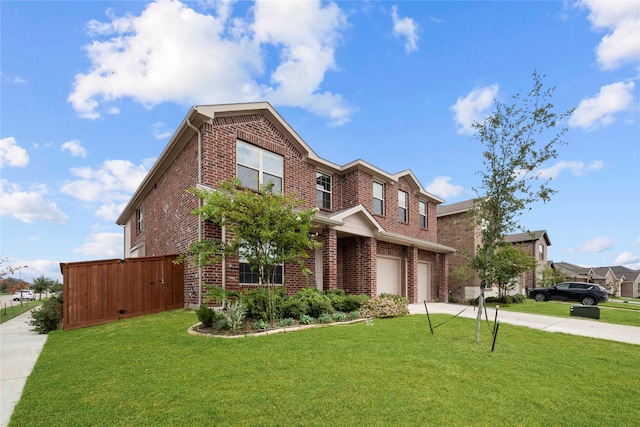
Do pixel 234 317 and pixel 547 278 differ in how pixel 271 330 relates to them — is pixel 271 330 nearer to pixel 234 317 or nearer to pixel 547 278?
pixel 234 317

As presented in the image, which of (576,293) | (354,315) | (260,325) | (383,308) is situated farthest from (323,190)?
(576,293)

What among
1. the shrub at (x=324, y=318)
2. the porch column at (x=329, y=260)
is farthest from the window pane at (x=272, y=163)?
the shrub at (x=324, y=318)

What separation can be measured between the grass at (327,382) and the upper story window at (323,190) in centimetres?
861

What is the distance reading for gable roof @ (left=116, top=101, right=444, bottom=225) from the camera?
A: 11.4 m

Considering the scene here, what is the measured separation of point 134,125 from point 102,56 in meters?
2.56

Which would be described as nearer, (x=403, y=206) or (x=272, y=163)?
(x=272, y=163)

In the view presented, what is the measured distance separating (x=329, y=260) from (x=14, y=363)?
966 centimetres

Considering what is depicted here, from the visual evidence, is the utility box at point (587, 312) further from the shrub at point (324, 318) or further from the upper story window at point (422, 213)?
the shrub at point (324, 318)

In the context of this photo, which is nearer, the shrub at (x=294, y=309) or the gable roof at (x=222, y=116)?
the shrub at (x=294, y=309)

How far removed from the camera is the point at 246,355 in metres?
6.31

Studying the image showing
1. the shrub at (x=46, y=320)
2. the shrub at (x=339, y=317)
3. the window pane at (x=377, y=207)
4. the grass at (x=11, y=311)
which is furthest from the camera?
the window pane at (x=377, y=207)

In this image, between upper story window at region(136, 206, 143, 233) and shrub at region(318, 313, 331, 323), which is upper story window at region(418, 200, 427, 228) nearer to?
shrub at region(318, 313, 331, 323)

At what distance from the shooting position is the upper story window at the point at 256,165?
491 inches

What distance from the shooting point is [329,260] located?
45.5 feet
